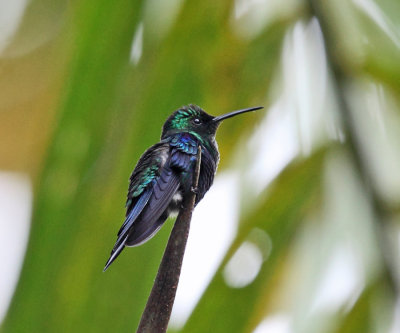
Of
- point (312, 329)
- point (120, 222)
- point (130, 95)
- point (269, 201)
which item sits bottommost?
point (312, 329)

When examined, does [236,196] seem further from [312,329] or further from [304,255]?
[312,329]

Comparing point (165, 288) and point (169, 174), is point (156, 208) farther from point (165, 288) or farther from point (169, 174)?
point (165, 288)

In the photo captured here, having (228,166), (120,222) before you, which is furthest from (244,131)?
(120,222)

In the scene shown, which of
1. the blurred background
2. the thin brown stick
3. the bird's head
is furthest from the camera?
the bird's head

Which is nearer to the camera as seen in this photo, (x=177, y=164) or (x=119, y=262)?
(x=119, y=262)

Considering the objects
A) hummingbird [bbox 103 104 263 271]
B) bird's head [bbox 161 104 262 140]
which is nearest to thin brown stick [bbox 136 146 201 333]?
hummingbird [bbox 103 104 263 271]

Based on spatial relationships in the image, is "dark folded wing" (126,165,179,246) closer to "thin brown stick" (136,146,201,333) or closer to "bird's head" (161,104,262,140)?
"bird's head" (161,104,262,140)

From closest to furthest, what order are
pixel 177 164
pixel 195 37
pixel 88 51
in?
1. pixel 88 51
2. pixel 195 37
3. pixel 177 164
